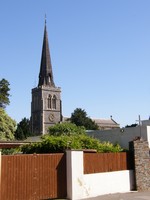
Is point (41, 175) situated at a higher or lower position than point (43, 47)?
lower

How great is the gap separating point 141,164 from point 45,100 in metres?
104

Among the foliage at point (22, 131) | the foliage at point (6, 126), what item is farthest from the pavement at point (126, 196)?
the foliage at point (22, 131)

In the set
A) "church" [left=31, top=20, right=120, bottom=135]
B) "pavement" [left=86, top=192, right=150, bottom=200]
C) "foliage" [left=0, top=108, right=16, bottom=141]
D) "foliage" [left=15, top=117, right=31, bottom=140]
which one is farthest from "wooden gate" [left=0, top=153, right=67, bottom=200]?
"church" [left=31, top=20, right=120, bottom=135]

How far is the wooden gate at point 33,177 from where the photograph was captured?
1240 cm

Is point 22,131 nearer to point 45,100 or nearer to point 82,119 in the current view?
point 82,119

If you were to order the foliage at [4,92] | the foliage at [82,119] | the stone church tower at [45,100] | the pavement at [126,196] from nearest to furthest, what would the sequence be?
1. the pavement at [126,196]
2. the foliage at [4,92]
3. the foliage at [82,119]
4. the stone church tower at [45,100]

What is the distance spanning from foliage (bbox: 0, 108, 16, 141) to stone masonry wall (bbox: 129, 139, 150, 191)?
85.7 ft

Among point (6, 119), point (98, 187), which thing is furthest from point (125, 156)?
point (6, 119)

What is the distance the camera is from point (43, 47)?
383ft

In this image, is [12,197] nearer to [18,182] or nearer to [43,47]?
[18,182]

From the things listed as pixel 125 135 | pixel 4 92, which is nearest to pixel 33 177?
pixel 125 135

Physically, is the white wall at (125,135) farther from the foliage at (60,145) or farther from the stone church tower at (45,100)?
the stone church tower at (45,100)

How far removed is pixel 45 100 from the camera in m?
121

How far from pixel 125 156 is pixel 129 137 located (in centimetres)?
1628
